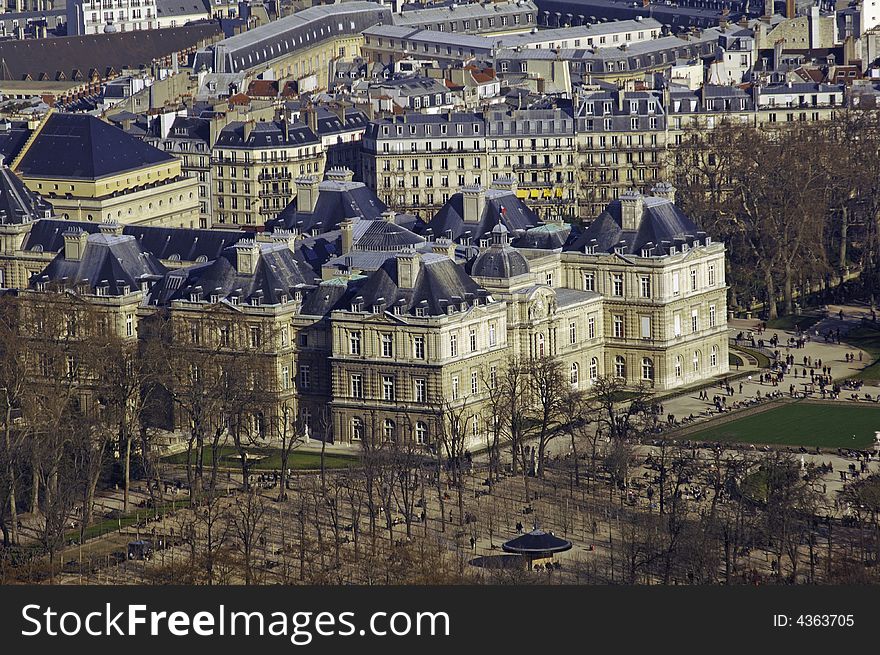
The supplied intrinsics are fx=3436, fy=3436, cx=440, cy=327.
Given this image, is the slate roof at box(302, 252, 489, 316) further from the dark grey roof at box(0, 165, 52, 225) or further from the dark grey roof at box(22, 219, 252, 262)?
the dark grey roof at box(0, 165, 52, 225)

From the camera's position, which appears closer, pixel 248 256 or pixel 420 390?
pixel 420 390

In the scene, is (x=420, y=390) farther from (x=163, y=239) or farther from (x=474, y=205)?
(x=163, y=239)

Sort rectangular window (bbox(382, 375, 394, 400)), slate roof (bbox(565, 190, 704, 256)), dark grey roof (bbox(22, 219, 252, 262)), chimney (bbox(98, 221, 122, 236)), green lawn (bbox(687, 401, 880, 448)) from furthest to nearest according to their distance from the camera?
1. dark grey roof (bbox(22, 219, 252, 262))
2. chimney (bbox(98, 221, 122, 236))
3. slate roof (bbox(565, 190, 704, 256))
4. rectangular window (bbox(382, 375, 394, 400))
5. green lawn (bbox(687, 401, 880, 448))

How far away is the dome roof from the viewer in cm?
17738

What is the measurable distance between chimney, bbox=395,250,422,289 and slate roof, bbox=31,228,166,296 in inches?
684

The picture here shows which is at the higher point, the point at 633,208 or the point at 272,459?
the point at 633,208

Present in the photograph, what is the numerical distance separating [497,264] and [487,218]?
13.3 meters

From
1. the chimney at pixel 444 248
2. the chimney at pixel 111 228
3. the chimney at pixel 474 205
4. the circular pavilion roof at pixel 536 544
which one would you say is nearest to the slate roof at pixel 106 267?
the chimney at pixel 111 228

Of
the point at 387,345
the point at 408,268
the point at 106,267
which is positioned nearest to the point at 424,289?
the point at 408,268

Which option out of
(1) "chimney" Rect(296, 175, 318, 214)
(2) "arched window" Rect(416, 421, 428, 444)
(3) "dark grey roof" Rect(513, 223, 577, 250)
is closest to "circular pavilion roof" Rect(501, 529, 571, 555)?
(2) "arched window" Rect(416, 421, 428, 444)

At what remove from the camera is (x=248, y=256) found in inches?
6949

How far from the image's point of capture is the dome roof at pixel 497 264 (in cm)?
17738

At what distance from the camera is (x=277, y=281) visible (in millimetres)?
176125

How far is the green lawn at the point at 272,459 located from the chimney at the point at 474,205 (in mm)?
24257
